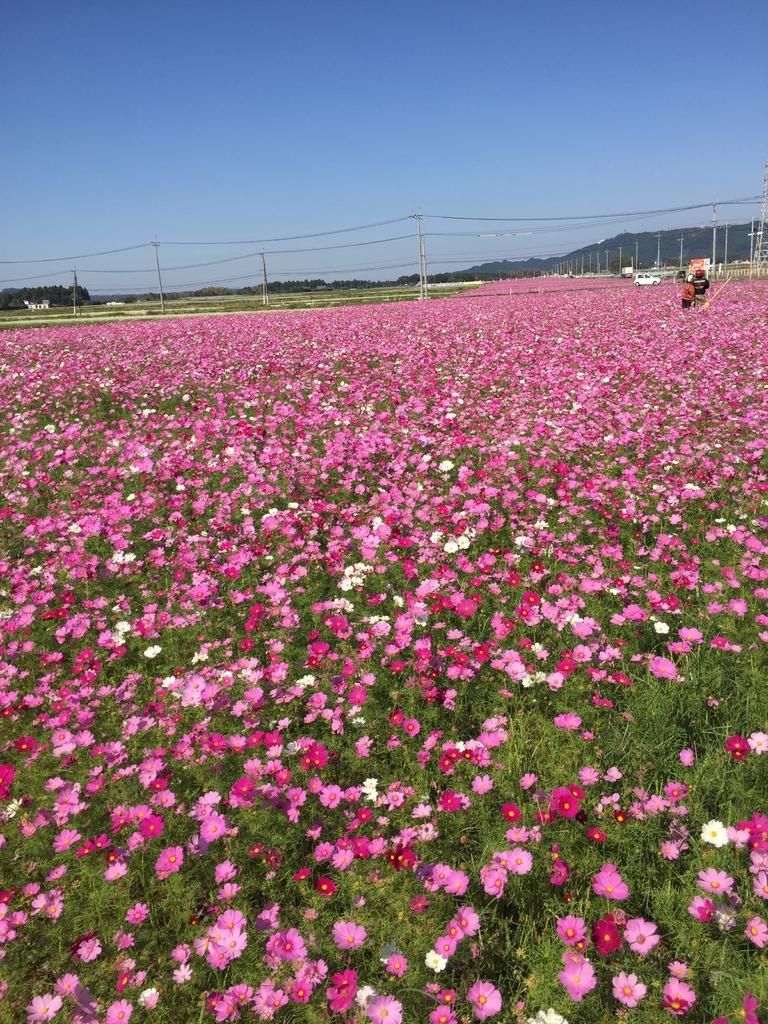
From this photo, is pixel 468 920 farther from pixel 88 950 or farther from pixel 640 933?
pixel 88 950

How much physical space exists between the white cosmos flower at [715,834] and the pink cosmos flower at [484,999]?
968 millimetres

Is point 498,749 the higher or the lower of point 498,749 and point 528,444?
the lower

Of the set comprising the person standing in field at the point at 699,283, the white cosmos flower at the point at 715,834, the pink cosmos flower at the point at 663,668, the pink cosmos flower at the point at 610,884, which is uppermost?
the person standing in field at the point at 699,283

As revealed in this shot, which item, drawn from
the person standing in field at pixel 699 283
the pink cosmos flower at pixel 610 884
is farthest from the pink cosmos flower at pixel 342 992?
the person standing in field at pixel 699 283

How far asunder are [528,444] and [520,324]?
13.7 meters

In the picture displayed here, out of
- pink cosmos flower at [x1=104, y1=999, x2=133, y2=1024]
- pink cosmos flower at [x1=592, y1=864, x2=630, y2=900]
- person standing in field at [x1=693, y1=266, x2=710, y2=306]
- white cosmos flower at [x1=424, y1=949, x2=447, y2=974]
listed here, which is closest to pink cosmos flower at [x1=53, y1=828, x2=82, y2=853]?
pink cosmos flower at [x1=104, y1=999, x2=133, y2=1024]

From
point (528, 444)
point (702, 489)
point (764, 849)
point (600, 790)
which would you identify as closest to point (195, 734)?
point (600, 790)

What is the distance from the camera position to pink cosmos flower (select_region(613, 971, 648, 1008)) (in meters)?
1.82

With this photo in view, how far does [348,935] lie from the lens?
2.09 meters

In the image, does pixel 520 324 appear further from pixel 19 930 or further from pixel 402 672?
pixel 19 930

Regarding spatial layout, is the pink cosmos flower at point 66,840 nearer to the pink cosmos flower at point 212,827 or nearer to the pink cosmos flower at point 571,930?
the pink cosmos flower at point 212,827

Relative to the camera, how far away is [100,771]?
9.66ft

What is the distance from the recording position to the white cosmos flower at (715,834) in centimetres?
223

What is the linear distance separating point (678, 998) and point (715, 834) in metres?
0.64
